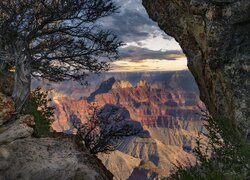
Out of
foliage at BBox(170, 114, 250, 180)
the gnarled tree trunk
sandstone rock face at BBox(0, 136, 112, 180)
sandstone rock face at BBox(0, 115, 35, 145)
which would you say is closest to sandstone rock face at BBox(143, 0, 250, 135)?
foliage at BBox(170, 114, 250, 180)

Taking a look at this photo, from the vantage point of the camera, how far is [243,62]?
41.2 ft

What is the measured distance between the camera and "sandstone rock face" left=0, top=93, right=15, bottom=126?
14.0 metres

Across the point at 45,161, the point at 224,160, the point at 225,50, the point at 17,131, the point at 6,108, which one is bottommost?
the point at 45,161

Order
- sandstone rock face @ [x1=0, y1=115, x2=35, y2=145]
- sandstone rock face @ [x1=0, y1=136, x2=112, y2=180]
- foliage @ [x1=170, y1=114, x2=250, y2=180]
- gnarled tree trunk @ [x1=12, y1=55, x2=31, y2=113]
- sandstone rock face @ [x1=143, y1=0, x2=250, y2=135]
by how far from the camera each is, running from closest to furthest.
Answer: foliage @ [x1=170, y1=114, x2=250, y2=180] → sandstone rock face @ [x1=0, y1=136, x2=112, y2=180] → sandstone rock face @ [x1=143, y1=0, x2=250, y2=135] → sandstone rock face @ [x1=0, y1=115, x2=35, y2=145] → gnarled tree trunk @ [x1=12, y1=55, x2=31, y2=113]

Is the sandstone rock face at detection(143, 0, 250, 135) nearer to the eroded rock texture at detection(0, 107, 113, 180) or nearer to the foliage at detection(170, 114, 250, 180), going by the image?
the foliage at detection(170, 114, 250, 180)

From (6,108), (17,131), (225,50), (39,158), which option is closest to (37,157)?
(39,158)

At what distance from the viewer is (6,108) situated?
1426cm

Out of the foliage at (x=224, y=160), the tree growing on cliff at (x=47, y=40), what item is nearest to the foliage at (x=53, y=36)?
the tree growing on cliff at (x=47, y=40)

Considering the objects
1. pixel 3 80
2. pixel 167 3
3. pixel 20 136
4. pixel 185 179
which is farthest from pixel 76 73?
pixel 185 179

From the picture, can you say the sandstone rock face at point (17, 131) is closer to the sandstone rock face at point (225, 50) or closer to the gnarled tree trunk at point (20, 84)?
the gnarled tree trunk at point (20, 84)

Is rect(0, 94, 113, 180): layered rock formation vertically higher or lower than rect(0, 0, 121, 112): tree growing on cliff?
lower

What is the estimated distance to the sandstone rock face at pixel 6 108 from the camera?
14.0 metres

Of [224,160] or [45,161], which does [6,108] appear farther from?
[224,160]

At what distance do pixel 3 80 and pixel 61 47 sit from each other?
3820 mm
